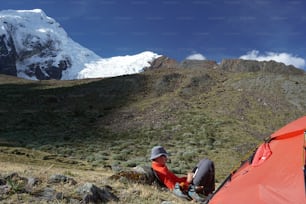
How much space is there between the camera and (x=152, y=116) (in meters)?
44.2

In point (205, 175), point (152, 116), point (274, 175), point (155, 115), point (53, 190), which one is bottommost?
point (152, 116)

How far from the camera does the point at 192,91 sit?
52469 mm

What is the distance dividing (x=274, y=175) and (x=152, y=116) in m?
37.4

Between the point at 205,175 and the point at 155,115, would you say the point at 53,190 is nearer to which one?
the point at 205,175

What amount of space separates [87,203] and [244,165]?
3214 millimetres

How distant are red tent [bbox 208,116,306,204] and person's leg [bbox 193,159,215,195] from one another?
1253 millimetres

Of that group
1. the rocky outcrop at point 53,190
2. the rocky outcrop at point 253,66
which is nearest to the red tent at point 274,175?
the rocky outcrop at point 53,190

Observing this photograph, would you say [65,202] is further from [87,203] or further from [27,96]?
[27,96]

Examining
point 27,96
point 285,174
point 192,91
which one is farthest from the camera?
point 27,96

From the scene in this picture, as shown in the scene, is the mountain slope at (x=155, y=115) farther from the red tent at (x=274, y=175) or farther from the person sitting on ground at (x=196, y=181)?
the red tent at (x=274, y=175)

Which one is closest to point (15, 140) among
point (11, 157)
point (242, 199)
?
point (11, 157)

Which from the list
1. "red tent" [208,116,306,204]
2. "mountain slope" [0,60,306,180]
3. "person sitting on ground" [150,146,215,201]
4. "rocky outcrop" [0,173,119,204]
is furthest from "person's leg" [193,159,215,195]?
"mountain slope" [0,60,306,180]

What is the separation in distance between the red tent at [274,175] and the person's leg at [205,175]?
1253 millimetres

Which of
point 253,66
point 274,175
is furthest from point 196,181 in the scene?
point 253,66
